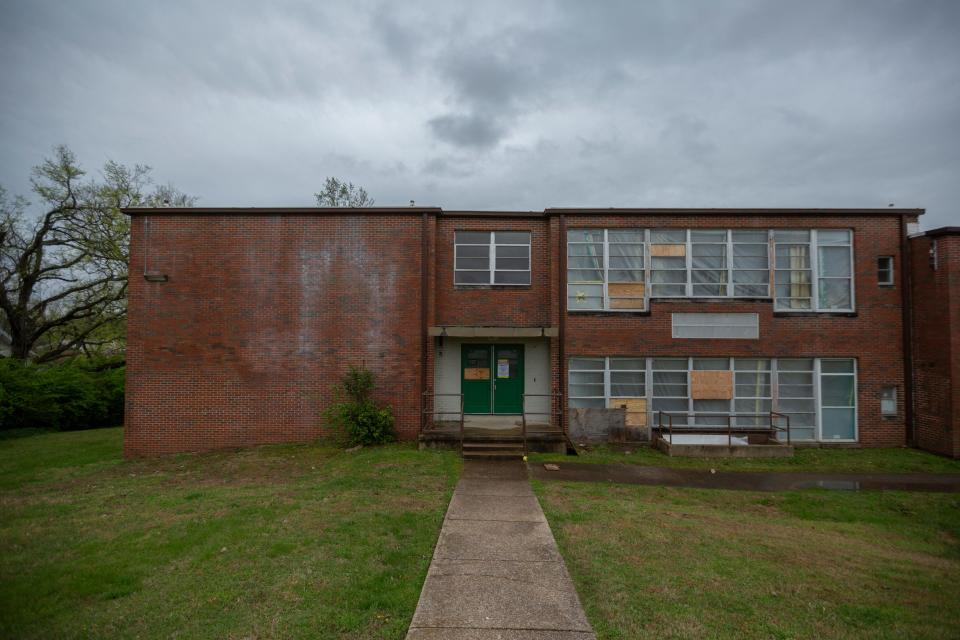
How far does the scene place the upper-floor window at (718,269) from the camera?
45.1ft

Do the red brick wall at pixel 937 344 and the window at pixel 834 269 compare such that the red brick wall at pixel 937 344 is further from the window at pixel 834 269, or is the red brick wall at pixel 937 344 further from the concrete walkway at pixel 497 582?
the concrete walkway at pixel 497 582

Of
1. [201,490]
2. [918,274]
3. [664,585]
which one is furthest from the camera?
[918,274]

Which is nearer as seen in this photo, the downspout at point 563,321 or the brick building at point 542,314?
the brick building at point 542,314

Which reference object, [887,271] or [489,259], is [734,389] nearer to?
[887,271]

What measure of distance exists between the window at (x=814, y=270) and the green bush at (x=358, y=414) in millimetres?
11439

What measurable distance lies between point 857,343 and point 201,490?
16520 millimetres

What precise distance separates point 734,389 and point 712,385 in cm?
64

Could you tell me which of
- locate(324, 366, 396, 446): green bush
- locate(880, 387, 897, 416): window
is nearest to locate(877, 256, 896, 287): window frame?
locate(880, 387, 897, 416): window

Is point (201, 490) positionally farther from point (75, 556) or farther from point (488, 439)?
point (488, 439)

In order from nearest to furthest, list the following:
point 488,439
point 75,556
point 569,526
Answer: point 75,556
point 569,526
point 488,439

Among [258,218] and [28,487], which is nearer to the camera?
[28,487]

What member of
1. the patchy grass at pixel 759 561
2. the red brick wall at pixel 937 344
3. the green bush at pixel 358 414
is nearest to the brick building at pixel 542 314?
the red brick wall at pixel 937 344

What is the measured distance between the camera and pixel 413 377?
43.7 feet

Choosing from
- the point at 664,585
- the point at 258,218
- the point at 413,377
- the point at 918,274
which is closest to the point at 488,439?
the point at 413,377
